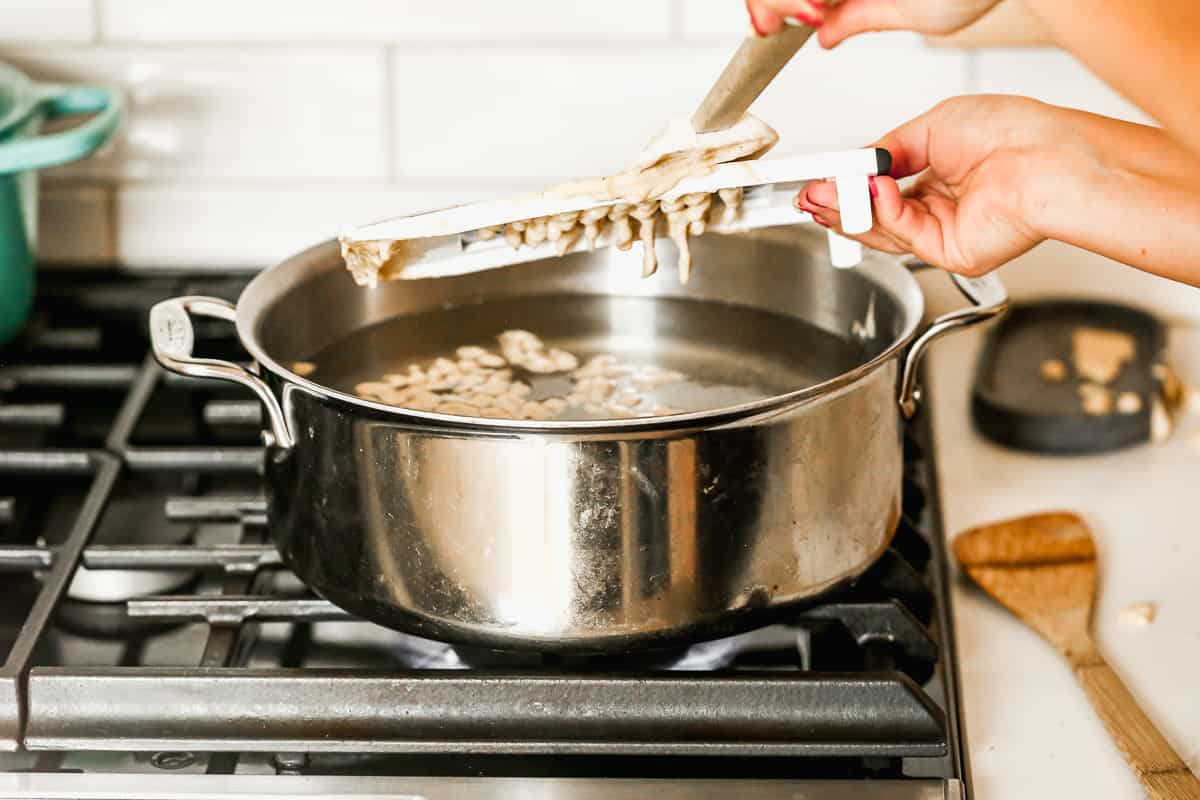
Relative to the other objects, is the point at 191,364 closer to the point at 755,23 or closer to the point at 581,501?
the point at 581,501

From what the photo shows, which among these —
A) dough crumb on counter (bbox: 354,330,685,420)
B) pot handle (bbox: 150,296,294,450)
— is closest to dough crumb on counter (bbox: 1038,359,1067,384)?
dough crumb on counter (bbox: 354,330,685,420)

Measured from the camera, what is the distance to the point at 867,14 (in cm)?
54

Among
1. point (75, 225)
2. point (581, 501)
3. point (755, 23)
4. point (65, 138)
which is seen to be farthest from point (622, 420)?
point (75, 225)

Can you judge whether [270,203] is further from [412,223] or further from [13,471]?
[412,223]

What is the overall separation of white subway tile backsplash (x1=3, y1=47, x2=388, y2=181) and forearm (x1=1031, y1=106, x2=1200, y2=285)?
53 centimetres

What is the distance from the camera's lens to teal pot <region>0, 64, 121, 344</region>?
78 centimetres

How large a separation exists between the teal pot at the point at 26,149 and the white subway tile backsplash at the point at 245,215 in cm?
10

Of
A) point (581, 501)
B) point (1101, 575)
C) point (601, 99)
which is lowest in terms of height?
point (1101, 575)

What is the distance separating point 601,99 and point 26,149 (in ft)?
1.26

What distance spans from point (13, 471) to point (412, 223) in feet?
1.04

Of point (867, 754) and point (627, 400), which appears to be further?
point (627, 400)

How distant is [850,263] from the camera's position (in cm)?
71

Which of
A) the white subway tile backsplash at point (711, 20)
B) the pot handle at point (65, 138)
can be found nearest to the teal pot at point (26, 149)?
the pot handle at point (65, 138)

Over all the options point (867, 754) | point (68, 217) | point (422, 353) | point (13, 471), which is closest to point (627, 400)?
point (422, 353)
